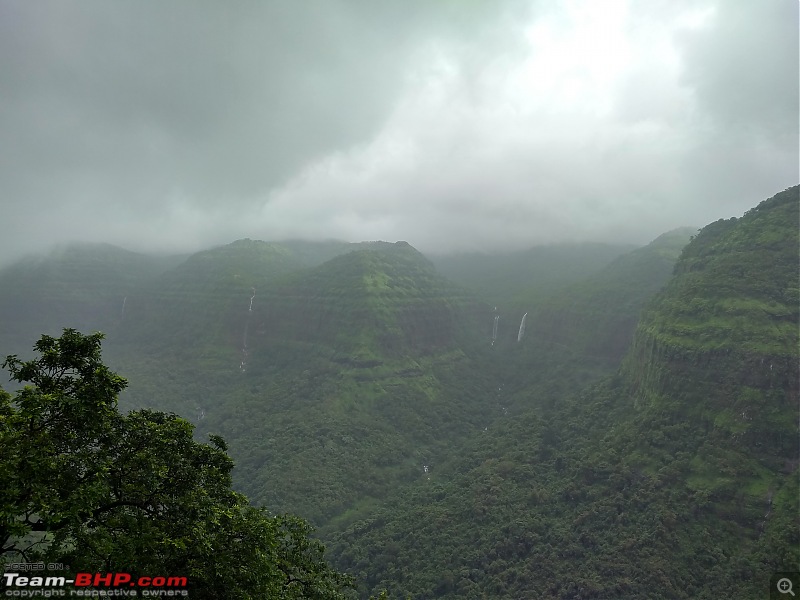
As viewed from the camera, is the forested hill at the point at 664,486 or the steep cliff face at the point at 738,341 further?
the steep cliff face at the point at 738,341

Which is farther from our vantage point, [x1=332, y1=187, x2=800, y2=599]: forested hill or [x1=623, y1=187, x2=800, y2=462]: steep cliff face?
[x1=623, y1=187, x2=800, y2=462]: steep cliff face

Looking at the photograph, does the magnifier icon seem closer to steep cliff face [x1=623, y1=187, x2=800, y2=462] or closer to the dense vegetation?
the dense vegetation

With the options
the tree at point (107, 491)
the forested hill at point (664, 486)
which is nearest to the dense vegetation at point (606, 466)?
the forested hill at point (664, 486)

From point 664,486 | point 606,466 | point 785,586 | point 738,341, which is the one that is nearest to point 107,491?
point 785,586

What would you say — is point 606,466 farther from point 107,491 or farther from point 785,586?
point 107,491

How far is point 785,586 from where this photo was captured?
62.0 m

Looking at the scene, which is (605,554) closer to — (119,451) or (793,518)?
(793,518)

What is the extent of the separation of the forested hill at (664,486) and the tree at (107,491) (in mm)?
72571

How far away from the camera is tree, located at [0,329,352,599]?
18.3 m

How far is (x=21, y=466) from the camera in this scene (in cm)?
1800

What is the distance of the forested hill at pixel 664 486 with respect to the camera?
248 feet

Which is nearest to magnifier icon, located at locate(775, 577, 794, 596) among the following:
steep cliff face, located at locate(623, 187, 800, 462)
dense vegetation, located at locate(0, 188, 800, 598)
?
dense vegetation, located at locate(0, 188, 800, 598)

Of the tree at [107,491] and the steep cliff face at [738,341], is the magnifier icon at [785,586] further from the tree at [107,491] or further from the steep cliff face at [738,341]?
the tree at [107,491]

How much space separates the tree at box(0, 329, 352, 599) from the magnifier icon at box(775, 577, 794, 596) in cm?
7000
